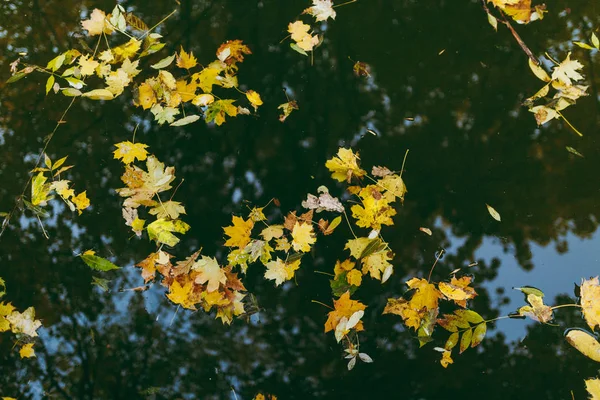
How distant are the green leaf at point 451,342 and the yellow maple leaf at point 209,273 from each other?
111 cm

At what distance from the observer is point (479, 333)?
1876 millimetres

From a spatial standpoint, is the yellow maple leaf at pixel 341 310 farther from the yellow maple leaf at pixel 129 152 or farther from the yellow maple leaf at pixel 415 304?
the yellow maple leaf at pixel 129 152

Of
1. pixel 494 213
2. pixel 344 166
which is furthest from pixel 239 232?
pixel 494 213

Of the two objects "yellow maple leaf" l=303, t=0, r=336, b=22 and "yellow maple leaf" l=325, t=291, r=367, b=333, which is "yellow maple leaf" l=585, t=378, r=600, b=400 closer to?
"yellow maple leaf" l=325, t=291, r=367, b=333

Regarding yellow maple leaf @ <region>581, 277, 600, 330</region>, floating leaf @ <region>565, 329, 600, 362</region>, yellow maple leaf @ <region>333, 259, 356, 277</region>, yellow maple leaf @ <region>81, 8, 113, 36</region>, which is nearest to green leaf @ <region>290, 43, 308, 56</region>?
yellow maple leaf @ <region>81, 8, 113, 36</region>

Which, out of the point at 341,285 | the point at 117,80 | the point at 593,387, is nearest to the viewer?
the point at 593,387

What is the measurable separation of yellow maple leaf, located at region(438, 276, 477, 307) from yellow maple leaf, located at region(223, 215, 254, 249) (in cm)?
97

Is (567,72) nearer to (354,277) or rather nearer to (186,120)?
(354,277)

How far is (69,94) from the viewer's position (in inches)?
84.7

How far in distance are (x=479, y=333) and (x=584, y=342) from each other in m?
0.47

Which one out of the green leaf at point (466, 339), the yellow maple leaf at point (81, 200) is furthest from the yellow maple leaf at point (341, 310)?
the yellow maple leaf at point (81, 200)

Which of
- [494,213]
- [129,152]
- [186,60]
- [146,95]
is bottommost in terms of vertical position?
[494,213]

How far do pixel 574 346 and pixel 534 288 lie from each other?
1.03 ft

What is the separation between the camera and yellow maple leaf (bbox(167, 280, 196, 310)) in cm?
194
